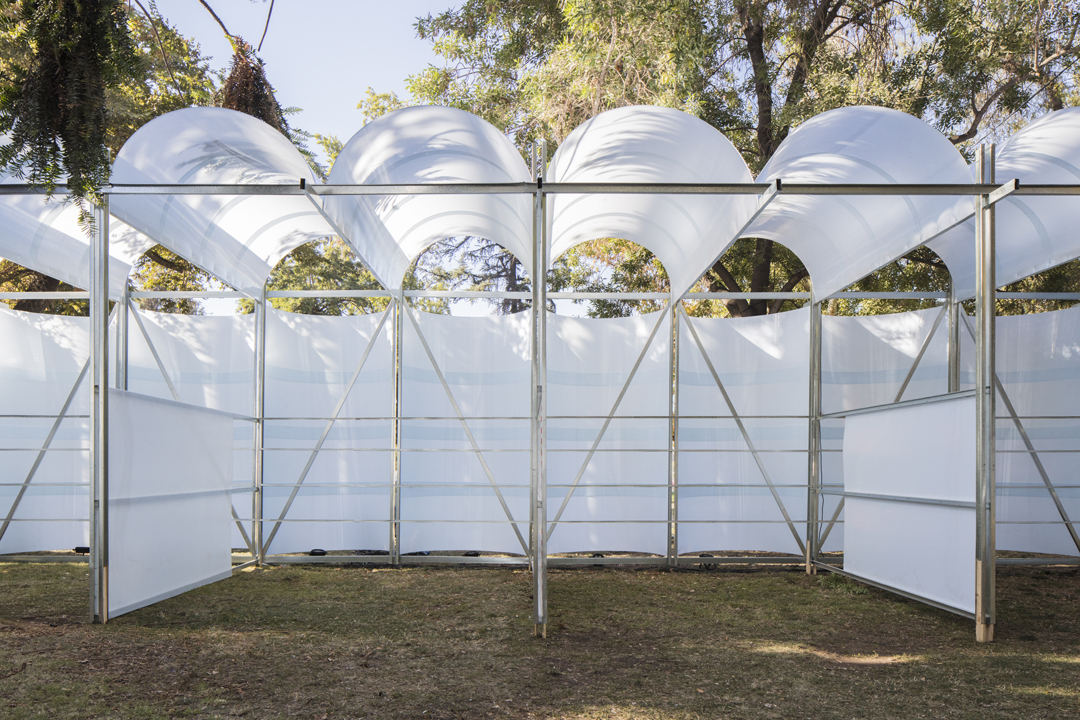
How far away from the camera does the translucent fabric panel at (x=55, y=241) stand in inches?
218

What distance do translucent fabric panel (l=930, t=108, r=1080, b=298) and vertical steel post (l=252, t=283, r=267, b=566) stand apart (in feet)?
19.4

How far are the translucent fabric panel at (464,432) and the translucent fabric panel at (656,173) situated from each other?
1.37 metres

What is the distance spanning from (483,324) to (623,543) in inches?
98.4

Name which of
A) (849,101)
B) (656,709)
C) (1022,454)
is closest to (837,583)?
(1022,454)

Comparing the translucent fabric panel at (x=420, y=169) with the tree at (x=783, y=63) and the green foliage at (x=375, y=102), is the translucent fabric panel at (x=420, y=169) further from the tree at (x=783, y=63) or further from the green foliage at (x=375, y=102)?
the green foliage at (x=375, y=102)

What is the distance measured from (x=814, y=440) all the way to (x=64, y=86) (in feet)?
20.7

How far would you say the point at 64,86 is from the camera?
209 centimetres

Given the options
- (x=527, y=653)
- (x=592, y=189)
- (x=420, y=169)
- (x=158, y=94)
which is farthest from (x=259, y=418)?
(x=158, y=94)

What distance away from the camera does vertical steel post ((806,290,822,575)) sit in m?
6.69

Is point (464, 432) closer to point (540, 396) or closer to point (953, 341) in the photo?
point (540, 396)

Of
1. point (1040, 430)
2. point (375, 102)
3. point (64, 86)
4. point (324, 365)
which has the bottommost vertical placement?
point (1040, 430)

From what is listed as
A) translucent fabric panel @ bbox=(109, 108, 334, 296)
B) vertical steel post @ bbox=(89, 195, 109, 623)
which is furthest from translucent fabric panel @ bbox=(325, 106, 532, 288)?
vertical steel post @ bbox=(89, 195, 109, 623)

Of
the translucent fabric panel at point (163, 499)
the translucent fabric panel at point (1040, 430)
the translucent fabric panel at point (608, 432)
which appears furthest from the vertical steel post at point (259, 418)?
the translucent fabric panel at point (1040, 430)

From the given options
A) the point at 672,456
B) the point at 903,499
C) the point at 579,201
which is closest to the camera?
the point at 903,499
